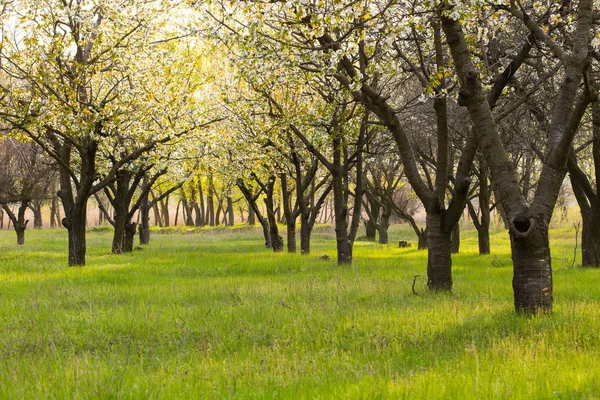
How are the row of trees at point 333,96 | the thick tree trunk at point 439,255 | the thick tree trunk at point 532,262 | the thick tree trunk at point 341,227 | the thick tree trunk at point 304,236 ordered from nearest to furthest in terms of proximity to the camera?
the thick tree trunk at point 532,262 < the row of trees at point 333,96 < the thick tree trunk at point 439,255 < the thick tree trunk at point 341,227 < the thick tree trunk at point 304,236

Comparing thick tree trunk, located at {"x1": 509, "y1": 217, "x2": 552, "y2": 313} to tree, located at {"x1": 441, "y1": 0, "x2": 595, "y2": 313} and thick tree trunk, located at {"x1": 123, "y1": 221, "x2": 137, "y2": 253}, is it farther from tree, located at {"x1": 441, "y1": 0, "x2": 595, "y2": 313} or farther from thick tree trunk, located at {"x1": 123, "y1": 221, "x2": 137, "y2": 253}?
thick tree trunk, located at {"x1": 123, "y1": 221, "x2": 137, "y2": 253}

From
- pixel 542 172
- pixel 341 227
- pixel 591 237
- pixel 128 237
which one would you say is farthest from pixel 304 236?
pixel 542 172

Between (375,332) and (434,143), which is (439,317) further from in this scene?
(434,143)

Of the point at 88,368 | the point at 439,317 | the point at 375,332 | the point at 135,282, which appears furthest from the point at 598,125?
the point at 88,368

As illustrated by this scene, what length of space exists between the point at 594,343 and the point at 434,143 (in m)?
19.4

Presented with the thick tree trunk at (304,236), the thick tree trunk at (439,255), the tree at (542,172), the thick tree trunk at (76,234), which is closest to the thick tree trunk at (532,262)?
the tree at (542,172)

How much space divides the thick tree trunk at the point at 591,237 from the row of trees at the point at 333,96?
0.06m

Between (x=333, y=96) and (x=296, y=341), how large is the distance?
33.7 ft

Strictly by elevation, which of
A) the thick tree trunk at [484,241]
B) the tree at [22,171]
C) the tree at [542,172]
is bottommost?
the thick tree trunk at [484,241]

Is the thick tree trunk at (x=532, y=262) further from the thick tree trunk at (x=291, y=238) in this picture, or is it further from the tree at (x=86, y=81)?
the thick tree trunk at (x=291, y=238)

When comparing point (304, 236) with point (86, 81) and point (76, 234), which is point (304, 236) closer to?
point (76, 234)

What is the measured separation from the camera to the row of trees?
915 cm

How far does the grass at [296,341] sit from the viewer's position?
5430 mm

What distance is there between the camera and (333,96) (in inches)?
653
